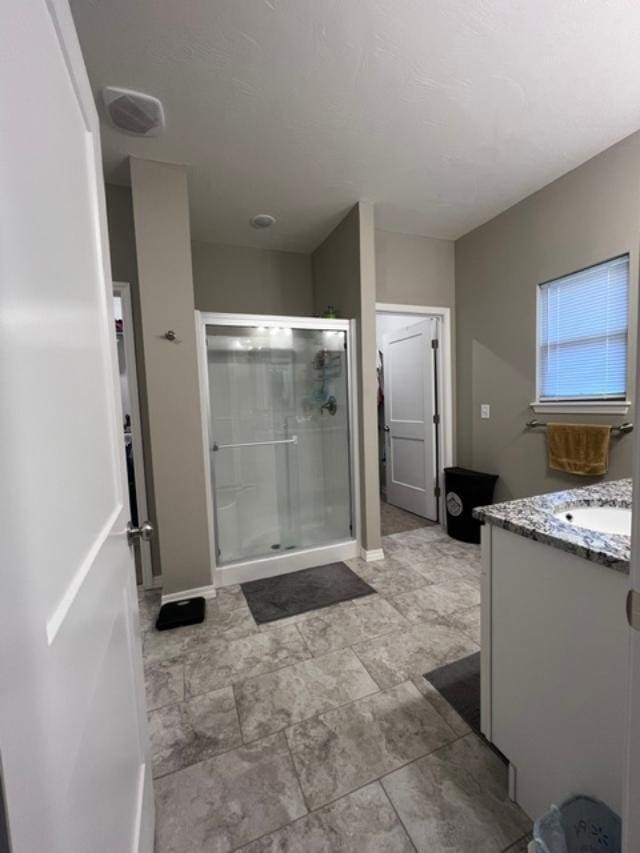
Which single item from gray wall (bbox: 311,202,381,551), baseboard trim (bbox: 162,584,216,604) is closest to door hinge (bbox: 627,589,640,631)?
gray wall (bbox: 311,202,381,551)

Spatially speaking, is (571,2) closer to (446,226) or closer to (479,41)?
(479,41)

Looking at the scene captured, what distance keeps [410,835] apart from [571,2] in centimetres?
287

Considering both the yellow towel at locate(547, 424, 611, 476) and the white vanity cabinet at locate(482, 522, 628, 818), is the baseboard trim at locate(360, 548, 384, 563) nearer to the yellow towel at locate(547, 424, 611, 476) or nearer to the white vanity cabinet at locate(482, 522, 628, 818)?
the yellow towel at locate(547, 424, 611, 476)

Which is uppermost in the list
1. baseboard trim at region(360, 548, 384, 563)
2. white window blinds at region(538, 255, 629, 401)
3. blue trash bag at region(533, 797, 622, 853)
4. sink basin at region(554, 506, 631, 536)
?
white window blinds at region(538, 255, 629, 401)

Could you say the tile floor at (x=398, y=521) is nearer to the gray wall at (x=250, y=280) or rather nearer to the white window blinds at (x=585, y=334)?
the white window blinds at (x=585, y=334)

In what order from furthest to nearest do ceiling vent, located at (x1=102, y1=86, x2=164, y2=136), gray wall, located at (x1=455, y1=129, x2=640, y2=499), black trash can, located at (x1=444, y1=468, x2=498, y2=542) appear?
black trash can, located at (x1=444, y1=468, x2=498, y2=542)
gray wall, located at (x1=455, y1=129, x2=640, y2=499)
ceiling vent, located at (x1=102, y1=86, x2=164, y2=136)

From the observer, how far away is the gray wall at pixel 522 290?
2127 millimetres

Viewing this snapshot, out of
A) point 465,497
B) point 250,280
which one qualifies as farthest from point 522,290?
point 250,280

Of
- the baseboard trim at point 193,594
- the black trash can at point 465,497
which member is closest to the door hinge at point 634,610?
the baseboard trim at point 193,594

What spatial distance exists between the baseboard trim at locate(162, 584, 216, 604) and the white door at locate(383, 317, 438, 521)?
7.31 ft

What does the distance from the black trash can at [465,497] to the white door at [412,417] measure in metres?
0.34

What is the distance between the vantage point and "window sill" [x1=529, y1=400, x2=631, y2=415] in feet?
7.08

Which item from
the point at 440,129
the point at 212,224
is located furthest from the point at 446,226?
the point at 212,224

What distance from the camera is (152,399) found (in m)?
2.19
